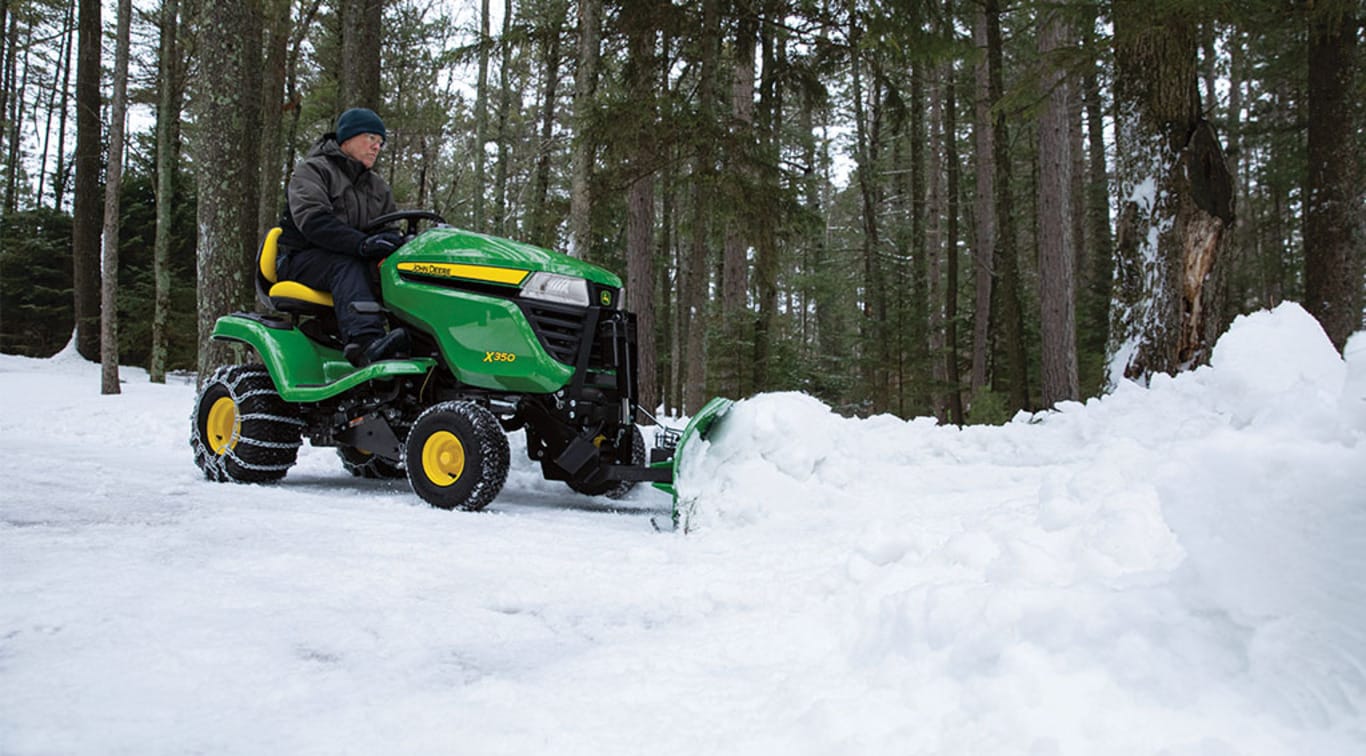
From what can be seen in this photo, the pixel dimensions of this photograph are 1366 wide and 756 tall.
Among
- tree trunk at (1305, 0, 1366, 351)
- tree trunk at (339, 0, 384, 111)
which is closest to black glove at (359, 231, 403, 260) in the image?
tree trunk at (339, 0, 384, 111)

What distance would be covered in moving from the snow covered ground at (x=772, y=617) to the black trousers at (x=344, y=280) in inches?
51.5

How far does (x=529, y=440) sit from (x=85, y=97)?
19150 mm

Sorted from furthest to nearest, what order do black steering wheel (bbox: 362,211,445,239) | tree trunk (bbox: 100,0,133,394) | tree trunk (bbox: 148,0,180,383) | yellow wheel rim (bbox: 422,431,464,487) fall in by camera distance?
tree trunk (bbox: 148,0,180,383) < tree trunk (bbox: 100,0,133,394) < black steering wheel (bbox: 362,211,445,239) < yellow wheel rim (bbox: 422,431,464,487)

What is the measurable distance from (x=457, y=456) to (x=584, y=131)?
18.6 feet

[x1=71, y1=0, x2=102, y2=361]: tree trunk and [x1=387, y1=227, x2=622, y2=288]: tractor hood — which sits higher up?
[x1=71, y1=0, x2=102, y2=361]: tree trunk

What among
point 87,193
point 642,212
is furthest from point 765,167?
point 87,193

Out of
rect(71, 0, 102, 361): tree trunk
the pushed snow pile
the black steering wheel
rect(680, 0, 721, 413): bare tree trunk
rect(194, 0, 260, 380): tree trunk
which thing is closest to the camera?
the pushed snow pile

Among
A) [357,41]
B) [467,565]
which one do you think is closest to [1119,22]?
[467,565]

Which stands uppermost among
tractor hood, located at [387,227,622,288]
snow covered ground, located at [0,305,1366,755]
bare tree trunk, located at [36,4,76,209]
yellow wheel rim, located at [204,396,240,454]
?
bare tree trunk, located at [36,4,76,209]

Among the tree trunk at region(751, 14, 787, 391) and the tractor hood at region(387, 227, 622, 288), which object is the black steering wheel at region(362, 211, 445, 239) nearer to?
the tractor hood at region(387, 227, 622, 288)

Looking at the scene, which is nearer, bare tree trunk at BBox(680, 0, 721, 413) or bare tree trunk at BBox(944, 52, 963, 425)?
bare tree trunk at BBox(680, 0, 721, 413)

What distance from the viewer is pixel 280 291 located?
4.66 metres

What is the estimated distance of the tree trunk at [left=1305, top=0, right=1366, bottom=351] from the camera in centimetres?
971

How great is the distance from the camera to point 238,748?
1.29m
